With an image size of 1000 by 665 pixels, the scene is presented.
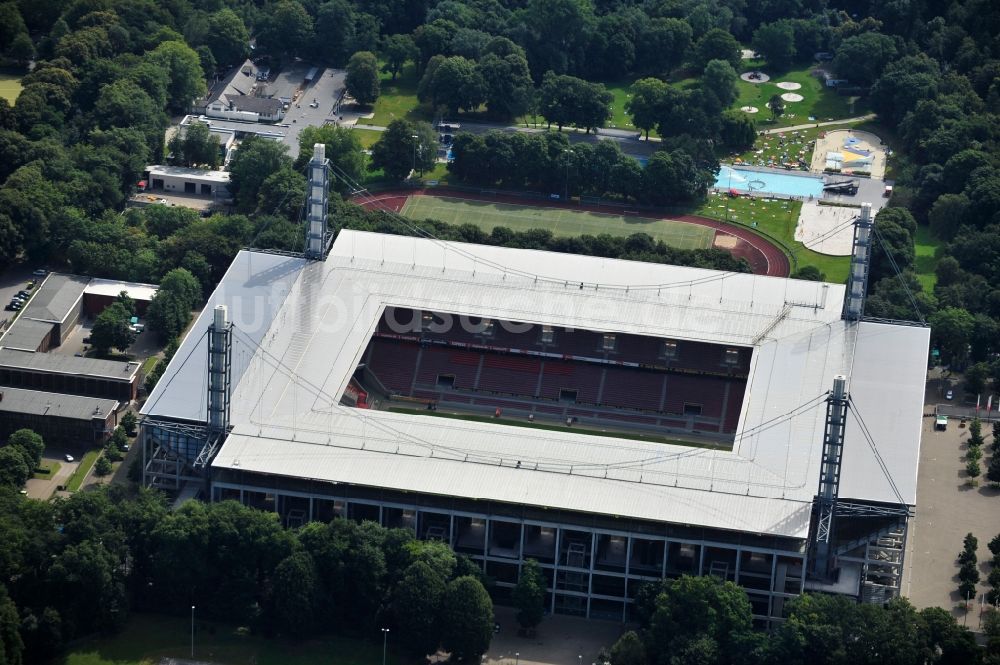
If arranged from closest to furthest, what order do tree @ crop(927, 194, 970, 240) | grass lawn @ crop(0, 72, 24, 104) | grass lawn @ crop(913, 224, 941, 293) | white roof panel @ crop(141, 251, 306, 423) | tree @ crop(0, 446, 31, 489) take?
tree @ crop(0, 446, 31, 489) → white roof panel @ crop(141, 251, 306, 423) → grass lawn @ crop(913, 224, 941, 293) → tree @ crop(927, 194, 970, 240) → grass lawn @ crop(0, 72, 24, 104)

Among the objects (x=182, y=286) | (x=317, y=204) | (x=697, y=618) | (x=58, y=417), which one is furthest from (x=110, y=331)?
(x=697, y=618)

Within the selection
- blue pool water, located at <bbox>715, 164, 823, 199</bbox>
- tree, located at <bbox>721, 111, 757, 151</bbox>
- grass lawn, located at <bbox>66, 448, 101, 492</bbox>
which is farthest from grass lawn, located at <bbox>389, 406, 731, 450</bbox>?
tree, located at <bbox>721, 111, 757, 151</bbox>

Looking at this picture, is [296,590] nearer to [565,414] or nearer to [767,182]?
[565,414]

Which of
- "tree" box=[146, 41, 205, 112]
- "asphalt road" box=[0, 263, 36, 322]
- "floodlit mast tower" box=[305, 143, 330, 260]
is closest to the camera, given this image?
"floodlit mast tower" box=[305, 143, 330, 260]

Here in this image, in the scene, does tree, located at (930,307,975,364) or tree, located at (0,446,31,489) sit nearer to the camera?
tree, located at (0,446,31,489)

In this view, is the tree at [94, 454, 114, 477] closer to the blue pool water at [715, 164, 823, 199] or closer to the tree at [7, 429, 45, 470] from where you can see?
the tree at [7, 429, 45, 470]

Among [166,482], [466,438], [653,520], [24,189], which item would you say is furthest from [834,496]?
[24,189]

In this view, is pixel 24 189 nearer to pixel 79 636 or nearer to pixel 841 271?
pixel 79 636

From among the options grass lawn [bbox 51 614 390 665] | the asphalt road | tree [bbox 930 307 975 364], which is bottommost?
grass lawn [bbox 51 614 390 665]
